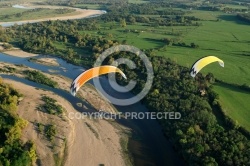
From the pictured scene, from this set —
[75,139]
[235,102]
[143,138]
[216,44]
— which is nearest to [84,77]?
[75,139]

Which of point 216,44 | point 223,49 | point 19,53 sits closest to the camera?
point 19,53

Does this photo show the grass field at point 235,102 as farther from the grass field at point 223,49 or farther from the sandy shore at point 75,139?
the sandy shore at point 75,139

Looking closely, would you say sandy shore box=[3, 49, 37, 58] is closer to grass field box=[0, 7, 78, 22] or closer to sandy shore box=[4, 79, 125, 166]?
sandy shore box=[4, 79, 125, 166]

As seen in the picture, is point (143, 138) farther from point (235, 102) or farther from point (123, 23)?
point (123, 23)

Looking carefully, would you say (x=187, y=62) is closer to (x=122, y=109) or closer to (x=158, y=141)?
(x=122, y=109)

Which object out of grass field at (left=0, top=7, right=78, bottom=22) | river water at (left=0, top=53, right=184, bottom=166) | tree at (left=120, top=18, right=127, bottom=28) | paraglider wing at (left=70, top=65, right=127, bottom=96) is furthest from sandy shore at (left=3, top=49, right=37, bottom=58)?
grass field at (left=0, top=7, right=78, bottom=22)

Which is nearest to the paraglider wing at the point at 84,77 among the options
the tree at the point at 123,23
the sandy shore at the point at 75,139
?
the sandy shore at the point at 75,139
